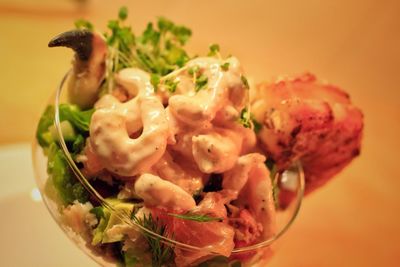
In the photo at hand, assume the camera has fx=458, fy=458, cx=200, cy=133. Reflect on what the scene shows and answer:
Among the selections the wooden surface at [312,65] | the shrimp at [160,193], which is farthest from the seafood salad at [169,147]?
A: the wooden surface at [312,65]

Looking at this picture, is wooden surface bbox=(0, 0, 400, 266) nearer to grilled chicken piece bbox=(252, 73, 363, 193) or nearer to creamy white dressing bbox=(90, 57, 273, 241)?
grilled chicken piece bbox=(252, 73, 363, 193)

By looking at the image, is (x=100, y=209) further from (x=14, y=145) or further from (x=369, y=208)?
(x=369, y=208)

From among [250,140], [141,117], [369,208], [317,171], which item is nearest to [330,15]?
[369,208]

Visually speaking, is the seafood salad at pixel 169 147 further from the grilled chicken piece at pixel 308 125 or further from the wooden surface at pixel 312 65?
the wooden surface at pixel 312 65

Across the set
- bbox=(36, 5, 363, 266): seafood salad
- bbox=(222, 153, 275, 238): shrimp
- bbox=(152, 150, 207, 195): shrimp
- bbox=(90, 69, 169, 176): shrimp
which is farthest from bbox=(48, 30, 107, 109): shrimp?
bbox=(222, 153, 275, 238): shrimp

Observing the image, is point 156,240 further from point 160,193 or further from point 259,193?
point 259,193

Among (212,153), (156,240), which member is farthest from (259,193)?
(156,240)
